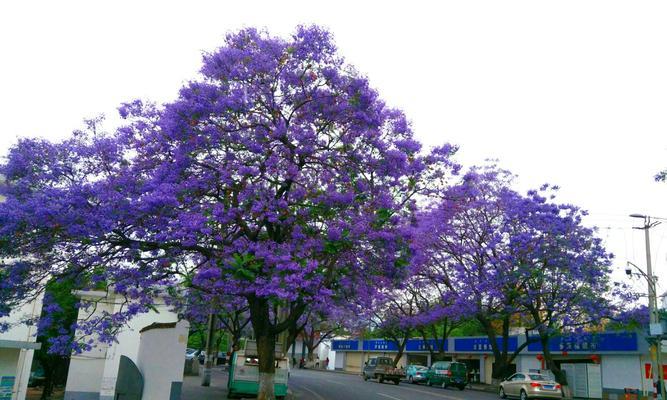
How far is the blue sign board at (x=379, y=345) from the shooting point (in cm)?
5967

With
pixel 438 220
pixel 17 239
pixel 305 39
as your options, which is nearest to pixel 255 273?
pixel 17 239

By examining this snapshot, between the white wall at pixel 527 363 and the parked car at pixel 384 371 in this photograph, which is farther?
the parked car at pixel 384 371

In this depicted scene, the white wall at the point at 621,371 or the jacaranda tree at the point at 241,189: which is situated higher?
the jacaranda tree at the point at 241,189

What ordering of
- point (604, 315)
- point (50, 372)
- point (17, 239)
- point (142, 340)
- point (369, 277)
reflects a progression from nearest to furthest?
point (17, 239)
point (142, 340)
point (369, 277)
point (50, 372)
point (604, 315)

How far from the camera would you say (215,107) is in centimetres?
1614

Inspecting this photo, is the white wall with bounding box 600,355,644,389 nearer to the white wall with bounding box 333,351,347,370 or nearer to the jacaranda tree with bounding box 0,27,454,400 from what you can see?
the jacaranda tree with bounding box 0,27,454,400

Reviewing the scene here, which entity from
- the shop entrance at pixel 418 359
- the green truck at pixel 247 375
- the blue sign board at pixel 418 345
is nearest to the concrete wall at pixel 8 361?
the green truck at pixel 247 375

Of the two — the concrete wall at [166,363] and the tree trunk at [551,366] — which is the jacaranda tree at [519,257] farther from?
the concrete wall at [166,363]

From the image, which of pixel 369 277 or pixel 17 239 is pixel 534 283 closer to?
pixel 369 277

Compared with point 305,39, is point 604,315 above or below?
below

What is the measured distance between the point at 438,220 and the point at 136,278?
17.3 meters

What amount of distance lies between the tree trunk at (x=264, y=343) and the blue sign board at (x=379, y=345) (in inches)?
1615

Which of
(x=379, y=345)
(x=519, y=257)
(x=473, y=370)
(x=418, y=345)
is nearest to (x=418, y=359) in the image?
(x=418, y=345)

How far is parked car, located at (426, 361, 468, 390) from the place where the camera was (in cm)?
3706
